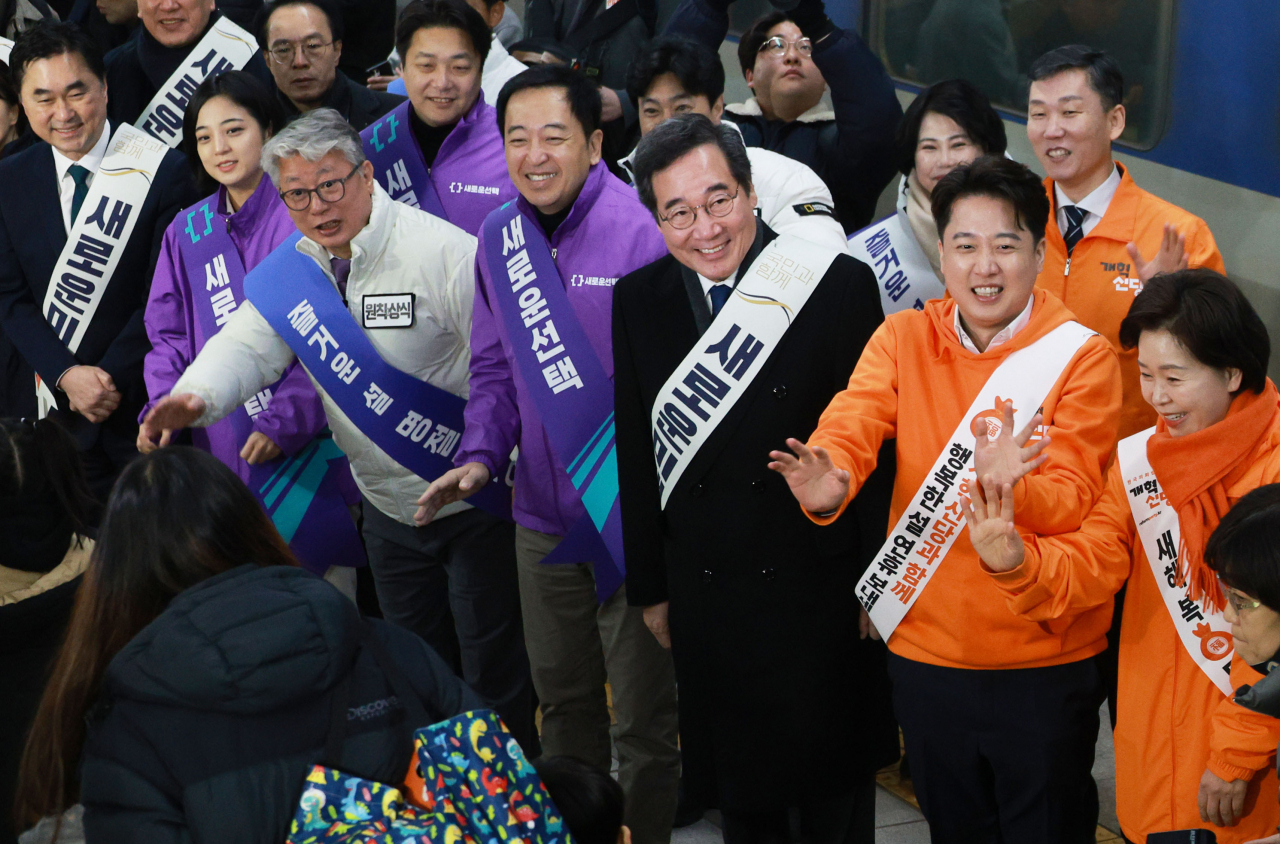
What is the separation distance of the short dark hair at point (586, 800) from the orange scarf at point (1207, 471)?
1.18m

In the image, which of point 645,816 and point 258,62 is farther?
point 258,62

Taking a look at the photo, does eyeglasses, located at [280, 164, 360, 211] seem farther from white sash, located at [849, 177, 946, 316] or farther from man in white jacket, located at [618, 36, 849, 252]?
white sash, located at [849, 177, 946, 316]

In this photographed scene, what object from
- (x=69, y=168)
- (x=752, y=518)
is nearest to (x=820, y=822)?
(x=752, y=518)

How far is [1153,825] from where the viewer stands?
273 cm

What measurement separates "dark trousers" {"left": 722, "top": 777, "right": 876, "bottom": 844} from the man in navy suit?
266cm

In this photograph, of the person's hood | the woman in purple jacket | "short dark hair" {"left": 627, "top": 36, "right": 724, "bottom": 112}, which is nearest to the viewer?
the person's hood

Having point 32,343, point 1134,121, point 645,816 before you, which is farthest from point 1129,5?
point 32,343

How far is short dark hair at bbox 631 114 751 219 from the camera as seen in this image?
313 cm

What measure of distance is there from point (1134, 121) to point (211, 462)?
339 centimetres

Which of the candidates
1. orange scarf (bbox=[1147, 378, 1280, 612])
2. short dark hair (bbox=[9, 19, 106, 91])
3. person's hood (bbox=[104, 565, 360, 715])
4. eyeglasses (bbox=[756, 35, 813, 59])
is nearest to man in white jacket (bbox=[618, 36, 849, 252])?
eyeglasses (bbox=[756, 35, 813, 59])

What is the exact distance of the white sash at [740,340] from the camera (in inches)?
122

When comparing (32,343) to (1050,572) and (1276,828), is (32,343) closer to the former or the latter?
(1050,572)

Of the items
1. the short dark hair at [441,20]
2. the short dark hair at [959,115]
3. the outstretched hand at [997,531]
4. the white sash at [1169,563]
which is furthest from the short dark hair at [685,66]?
the outstretched hand at [997,531]

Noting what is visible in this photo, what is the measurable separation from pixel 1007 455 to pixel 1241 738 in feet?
2.29
